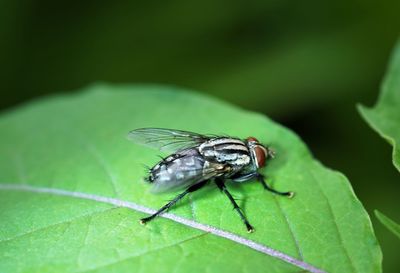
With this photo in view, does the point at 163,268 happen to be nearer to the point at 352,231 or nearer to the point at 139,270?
the point at 139,270

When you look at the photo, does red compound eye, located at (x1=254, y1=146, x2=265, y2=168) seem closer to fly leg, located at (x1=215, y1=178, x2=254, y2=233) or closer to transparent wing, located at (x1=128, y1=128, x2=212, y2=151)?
fly leg, located at (x1=215, y1=178, x2=254, y2=233)

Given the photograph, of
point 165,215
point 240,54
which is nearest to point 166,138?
point 165,215

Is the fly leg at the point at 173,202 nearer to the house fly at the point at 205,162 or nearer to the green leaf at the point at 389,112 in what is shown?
the house fly at the point at 205,162

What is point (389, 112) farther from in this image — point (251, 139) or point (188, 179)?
point (188, 179)

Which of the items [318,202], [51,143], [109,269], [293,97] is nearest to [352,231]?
[318,202]

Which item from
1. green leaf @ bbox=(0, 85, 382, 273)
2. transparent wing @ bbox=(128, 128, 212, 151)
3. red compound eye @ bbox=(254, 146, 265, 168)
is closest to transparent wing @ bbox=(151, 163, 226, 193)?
green leaf @ bbox=(0, 85, 382, 273)

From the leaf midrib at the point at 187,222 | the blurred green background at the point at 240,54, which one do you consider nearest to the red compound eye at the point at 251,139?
the leaf midrib at the point at 187,222
